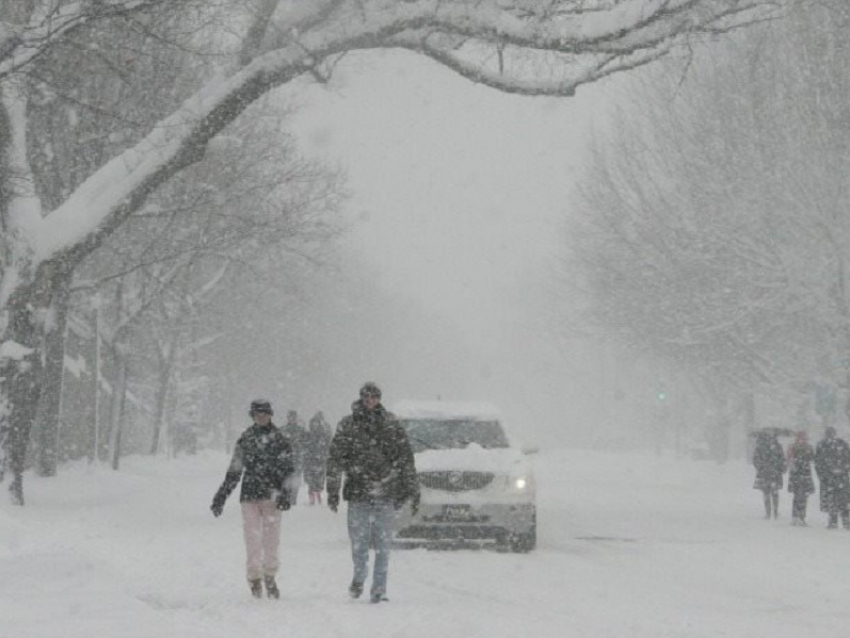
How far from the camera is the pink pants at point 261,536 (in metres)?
11.4

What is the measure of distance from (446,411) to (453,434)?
22.5 inches

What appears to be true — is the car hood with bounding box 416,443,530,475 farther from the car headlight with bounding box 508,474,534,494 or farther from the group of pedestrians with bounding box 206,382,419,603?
the group of pedestrians with bounding box 206,382,419,603

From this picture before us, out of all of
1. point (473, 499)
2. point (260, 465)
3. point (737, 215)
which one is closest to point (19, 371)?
point (473, 499)

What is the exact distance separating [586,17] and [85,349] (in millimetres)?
21915

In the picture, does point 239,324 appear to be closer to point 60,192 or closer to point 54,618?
point 60,192

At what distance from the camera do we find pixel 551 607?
11.4 meters

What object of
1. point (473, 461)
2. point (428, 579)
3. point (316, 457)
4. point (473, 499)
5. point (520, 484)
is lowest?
point (428, 579)

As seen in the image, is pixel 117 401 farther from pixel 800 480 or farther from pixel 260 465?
pixel 260 465

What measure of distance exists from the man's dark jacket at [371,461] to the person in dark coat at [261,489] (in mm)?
448

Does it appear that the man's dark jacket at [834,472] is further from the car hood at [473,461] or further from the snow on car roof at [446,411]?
the car hood at [473,461]

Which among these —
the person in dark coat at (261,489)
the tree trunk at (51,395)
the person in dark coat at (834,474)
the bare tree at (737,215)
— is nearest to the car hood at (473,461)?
the person in dark coat at (261,489)

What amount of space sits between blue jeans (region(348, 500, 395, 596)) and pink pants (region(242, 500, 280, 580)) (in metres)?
0.65

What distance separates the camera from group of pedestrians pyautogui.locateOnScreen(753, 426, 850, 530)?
22.1 meters

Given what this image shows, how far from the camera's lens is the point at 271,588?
11.4 metres
